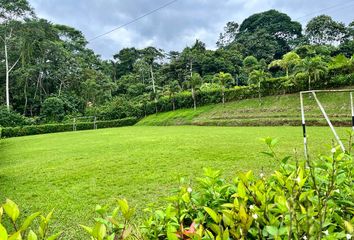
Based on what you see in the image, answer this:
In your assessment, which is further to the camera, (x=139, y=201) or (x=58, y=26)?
(x=58, y=26)

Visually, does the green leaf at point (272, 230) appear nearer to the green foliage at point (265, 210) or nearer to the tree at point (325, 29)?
the green foliage at point (265, 210)

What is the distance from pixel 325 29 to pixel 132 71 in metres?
31.6

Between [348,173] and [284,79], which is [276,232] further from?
[284,79]

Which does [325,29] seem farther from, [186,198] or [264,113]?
[186,198]

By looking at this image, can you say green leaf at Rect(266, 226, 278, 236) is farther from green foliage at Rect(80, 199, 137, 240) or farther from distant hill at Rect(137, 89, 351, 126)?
distant hill at Rect(137, 89, 351, 126)

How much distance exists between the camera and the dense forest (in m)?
27.0

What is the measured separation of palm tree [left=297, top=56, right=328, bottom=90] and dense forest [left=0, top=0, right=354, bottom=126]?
6 centimetres

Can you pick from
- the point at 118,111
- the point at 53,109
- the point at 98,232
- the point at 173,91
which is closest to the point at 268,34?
the point at 173,91

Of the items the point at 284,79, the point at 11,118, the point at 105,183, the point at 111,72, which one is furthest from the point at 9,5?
the point at 105,183

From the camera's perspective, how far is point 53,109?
33594mm

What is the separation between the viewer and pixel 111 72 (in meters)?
51.3

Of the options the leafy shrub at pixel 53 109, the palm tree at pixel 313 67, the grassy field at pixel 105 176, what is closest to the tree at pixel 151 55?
the leafy shrub at pixel 53 109

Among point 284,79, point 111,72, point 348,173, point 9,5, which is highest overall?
point 9,5

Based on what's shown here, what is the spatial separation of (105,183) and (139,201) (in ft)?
4.73
